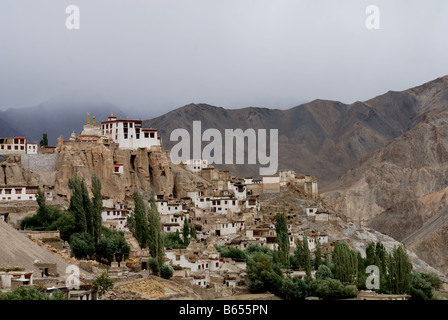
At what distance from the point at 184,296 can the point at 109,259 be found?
253 inches

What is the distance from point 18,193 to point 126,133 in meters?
14.6

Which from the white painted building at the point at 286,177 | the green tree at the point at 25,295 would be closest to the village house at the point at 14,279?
the green tree at the point at 25,295

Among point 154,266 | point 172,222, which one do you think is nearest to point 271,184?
point 172,222

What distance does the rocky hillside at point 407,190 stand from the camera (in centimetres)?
10093

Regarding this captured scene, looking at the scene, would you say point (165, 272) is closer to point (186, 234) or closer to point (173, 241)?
point (173, 241)

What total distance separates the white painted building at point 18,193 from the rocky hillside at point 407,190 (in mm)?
48805

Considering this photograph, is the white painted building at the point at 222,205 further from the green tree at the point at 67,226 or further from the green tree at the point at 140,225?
the green tree at the point at 67,226

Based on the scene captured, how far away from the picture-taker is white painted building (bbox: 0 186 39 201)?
174 feet

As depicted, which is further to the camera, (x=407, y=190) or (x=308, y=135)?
(x=308, y=135)

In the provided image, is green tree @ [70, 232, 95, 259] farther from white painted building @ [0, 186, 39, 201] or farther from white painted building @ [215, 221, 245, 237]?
white painted building @ [215, 221, 245, 237]

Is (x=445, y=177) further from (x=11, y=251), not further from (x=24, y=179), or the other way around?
(x=11, y=251)

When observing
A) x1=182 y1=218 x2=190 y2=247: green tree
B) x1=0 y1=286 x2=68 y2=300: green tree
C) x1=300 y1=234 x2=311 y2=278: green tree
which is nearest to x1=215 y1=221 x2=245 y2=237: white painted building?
x1=182 y1=218 x2=190 y2=247: green tree

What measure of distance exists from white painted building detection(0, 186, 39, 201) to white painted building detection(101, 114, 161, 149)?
41.5 ft

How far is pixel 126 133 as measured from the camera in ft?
217
